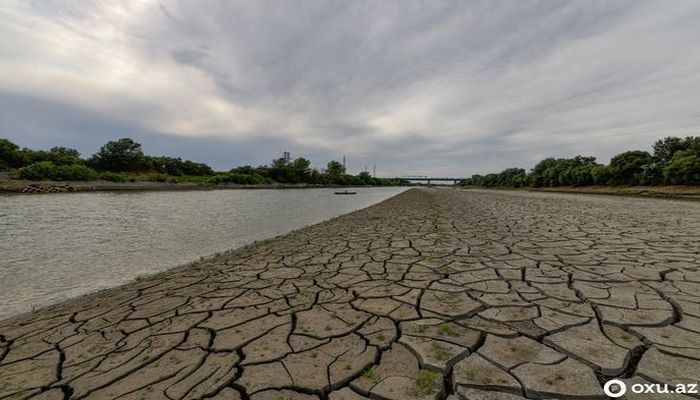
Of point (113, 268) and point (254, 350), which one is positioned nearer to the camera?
point (254, 350)

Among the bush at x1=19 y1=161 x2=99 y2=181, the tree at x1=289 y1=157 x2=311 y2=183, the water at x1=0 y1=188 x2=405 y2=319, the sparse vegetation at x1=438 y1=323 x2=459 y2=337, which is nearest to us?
the sparse vegetation at x1=438 y1=323 x2=459 y2=337

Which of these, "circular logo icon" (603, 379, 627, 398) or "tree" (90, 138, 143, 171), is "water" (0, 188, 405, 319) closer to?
"circular logo icon" (603, 379, 627, 398)

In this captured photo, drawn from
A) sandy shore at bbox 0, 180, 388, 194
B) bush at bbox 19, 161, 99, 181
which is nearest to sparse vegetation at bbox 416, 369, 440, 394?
sandy shore at bbox 0, 180, 388, 194

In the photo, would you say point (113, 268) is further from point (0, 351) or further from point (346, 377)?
point (346, 377)

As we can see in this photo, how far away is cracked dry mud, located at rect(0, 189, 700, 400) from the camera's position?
6.43ft

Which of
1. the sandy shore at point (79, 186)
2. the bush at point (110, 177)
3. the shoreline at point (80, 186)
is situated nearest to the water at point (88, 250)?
the shoreline at point (80, 186)

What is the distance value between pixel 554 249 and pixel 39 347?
748cm

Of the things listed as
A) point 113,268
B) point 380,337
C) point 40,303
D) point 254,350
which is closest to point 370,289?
point 380,337

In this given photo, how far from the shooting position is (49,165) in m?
46.2

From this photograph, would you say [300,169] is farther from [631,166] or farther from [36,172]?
[631,166]

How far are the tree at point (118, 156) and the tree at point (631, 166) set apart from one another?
89.0 meters

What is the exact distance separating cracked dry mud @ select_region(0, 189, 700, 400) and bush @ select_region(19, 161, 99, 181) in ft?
192

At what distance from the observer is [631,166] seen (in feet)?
117

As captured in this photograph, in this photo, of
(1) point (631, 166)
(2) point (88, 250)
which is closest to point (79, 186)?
(2) point (88, 250)
